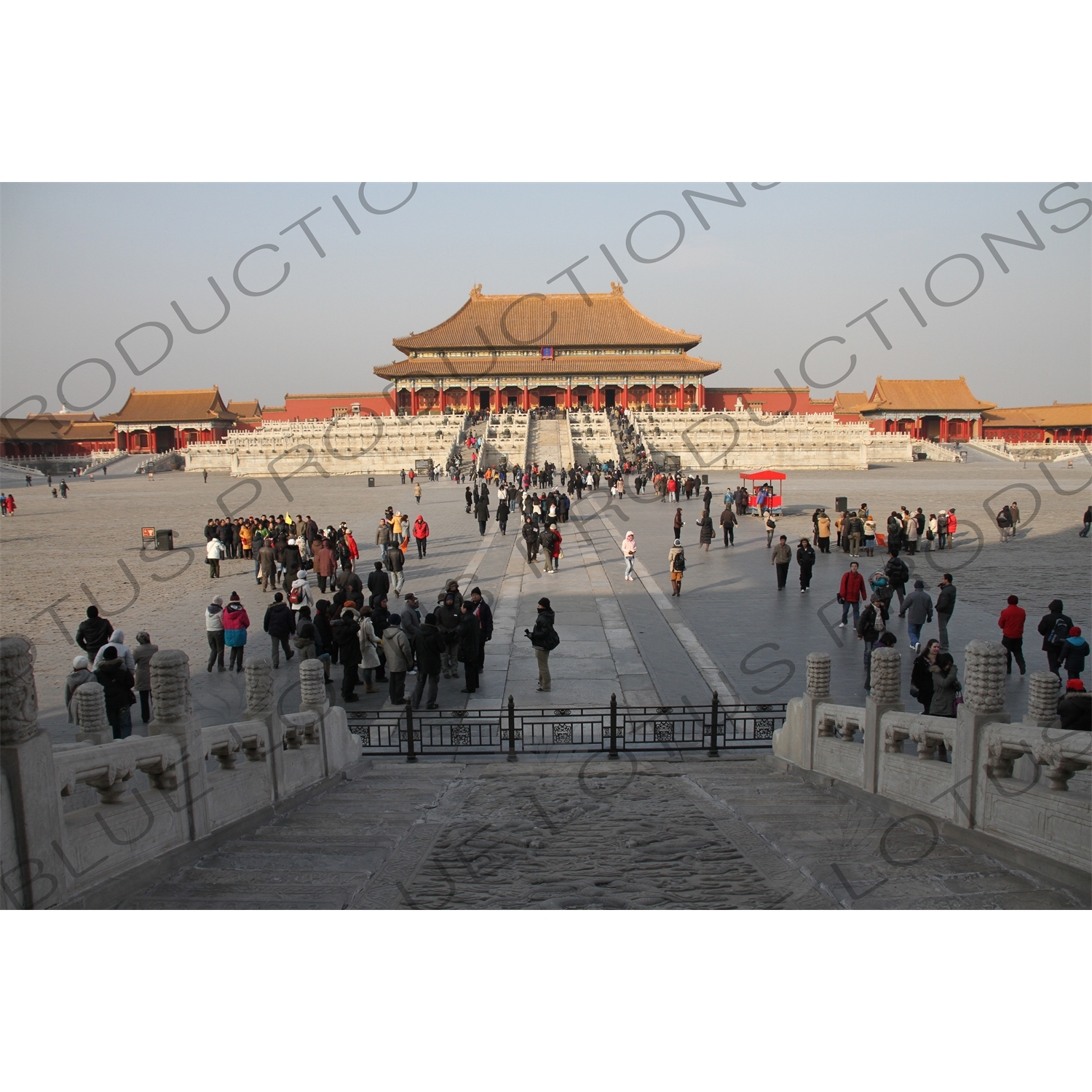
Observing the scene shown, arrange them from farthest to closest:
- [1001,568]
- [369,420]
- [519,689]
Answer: [369,420] → [1001,568] → [519,689]

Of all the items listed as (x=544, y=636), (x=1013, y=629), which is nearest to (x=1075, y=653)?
(x=1013, y=629)

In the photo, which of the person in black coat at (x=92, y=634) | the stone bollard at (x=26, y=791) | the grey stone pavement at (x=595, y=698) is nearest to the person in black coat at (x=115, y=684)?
the grey stone pavement at (x=595, y=698)

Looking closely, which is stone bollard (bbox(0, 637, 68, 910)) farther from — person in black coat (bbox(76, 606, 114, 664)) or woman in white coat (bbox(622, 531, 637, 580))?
woman in white coat (bbox(622, 531, 637, 580))

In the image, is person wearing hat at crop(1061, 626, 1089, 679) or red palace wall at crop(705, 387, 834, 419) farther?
red palace wall at crop(705, 387, 834, 419)

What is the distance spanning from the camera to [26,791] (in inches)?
137

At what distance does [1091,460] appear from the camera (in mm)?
49562

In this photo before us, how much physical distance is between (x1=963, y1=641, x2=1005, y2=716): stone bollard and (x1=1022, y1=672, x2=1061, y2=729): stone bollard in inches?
5.7

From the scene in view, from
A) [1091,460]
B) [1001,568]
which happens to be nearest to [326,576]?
[1001,568]

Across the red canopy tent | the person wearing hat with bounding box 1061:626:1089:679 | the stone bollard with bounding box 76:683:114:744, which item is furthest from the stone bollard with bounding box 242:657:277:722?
the red canopy tent

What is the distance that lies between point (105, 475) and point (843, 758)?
2122 inches

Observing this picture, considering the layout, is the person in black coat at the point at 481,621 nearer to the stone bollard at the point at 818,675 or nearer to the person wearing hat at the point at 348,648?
the person wearing hat at the point at 348,648

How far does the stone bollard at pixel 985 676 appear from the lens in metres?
4.37

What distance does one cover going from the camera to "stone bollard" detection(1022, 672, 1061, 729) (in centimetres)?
→ 422

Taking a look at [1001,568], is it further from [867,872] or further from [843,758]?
[867,872]
